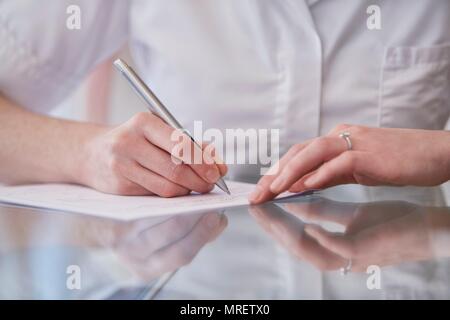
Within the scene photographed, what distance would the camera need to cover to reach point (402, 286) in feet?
1.36

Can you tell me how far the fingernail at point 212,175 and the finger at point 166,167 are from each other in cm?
1

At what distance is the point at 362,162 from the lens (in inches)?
27.8

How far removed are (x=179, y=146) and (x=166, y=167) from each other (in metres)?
0.03

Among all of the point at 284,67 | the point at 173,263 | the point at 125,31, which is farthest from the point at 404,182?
the point at 125,31

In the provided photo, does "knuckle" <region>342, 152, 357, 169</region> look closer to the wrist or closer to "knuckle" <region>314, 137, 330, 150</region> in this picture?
"knuckle" <region>314, 137, 330, 150</region>

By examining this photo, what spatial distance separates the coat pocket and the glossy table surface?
308 millimetres

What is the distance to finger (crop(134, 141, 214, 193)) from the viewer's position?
682 mm

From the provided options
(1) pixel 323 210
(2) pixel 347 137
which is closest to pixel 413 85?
(2) pixel 347 137

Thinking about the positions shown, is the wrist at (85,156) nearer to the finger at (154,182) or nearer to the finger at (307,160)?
the finger at (154,182)

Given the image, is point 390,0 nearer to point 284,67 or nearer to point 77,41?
point 284,67

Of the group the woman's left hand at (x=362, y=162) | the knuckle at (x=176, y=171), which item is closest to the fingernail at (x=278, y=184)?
the woman's left hand at (x=362, y=162)

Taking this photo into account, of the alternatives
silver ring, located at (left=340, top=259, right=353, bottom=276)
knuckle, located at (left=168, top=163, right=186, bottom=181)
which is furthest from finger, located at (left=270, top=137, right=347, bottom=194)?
silver ring, located at (left=340, top=259, right=353, bottom=276)

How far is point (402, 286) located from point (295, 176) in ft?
0.87

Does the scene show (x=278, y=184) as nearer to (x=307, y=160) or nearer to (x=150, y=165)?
(x=307, y=160)
